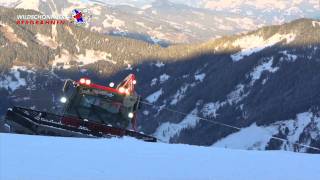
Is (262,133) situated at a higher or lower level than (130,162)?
lower

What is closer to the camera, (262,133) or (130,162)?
(130,162)

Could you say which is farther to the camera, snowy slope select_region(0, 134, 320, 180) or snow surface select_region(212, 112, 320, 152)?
snow surface select_region(212, 112, 320, 152)

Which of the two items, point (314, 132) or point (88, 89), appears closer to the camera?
point (88, 89)

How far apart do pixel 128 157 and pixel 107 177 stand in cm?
160

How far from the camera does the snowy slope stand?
820cm

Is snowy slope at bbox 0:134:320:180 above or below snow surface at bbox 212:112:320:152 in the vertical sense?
above

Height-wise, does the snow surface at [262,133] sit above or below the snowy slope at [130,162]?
below

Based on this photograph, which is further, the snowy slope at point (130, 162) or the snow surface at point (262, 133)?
the snow surface at point (262, 133)

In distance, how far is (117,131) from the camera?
1892 centimetres

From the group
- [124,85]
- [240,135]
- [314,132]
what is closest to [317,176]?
[124,85]

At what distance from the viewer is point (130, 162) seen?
9.38 m

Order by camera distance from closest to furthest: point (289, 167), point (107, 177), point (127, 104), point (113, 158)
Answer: point (107, 177)
point (113, 158)
point (289, 167)
point (127, 104)

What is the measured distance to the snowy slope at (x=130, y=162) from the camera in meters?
8.20

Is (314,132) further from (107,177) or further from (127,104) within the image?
(107,177)
